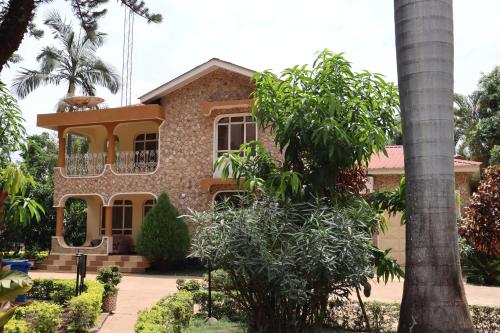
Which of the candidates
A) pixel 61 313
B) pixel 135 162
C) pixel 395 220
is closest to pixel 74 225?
pixel 135 162

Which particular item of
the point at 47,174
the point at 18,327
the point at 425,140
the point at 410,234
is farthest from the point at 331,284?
the point at 47,174

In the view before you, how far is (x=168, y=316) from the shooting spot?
783cm

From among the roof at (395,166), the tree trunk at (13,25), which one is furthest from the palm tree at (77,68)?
the tree trunk at (13,25)

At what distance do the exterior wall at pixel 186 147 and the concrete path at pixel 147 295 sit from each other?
3.46 metres

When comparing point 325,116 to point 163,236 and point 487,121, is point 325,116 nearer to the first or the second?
point 163,236

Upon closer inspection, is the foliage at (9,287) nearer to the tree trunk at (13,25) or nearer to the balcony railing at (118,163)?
the tree trunk at (13,25)

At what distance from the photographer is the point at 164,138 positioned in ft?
68.3

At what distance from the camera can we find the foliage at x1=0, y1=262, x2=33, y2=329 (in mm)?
3387

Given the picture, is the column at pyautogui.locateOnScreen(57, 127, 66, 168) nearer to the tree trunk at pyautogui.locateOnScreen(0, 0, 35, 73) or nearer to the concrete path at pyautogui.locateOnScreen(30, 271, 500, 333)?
the concrete path at pyautogui.locateOnScreen(30, 271, 500, 333)

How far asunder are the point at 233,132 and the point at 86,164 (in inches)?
247

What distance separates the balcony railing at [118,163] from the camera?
2123 centimetres

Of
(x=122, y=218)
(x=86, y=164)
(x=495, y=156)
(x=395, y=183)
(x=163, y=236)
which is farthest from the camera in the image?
(x=122, y=218)

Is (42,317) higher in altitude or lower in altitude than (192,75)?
lower

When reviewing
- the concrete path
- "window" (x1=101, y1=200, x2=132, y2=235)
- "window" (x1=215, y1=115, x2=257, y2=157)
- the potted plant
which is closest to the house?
"window" (x1=215, y1=115, x2=257, y2=157)
